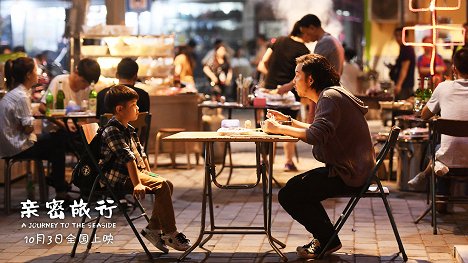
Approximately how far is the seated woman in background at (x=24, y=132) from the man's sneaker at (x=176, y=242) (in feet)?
8.05

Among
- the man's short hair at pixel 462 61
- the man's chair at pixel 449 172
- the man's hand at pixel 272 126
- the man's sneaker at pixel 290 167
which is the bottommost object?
the man's sneaker at pixel 290 167

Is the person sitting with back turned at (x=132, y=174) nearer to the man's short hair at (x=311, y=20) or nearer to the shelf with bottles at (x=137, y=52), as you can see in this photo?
the man's short hair at (x=311, y=20)

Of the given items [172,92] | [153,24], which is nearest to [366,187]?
[172,92]

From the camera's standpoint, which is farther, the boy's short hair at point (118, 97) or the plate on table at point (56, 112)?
the plate on table at point (56, 112)

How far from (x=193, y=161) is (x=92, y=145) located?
5.90m

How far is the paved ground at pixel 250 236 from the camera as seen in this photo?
6984 mm

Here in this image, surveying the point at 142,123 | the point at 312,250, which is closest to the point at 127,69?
the point at 142,123

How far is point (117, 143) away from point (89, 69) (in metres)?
3.17

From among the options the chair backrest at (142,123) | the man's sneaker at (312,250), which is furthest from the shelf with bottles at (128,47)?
the man's sneaker at (312,250)

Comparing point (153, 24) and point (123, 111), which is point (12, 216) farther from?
point (153, 24)

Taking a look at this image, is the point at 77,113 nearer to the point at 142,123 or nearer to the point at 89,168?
the point at 142,123

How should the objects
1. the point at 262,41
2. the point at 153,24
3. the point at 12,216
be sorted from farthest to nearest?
the point at 262,41, the point at 153,24, the point at 12,216

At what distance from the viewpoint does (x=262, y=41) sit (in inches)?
859

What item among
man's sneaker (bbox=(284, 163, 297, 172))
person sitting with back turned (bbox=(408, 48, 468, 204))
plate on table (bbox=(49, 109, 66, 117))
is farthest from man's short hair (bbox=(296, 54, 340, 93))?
man's sneaker (bbox=(284, 163, 297, 172))
